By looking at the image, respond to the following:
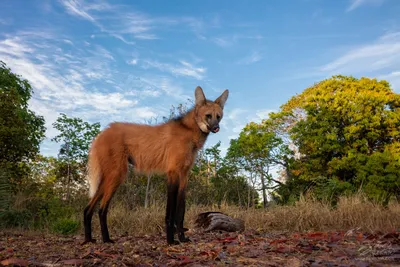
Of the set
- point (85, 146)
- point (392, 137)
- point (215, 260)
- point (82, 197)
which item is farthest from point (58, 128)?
point (392, 137)

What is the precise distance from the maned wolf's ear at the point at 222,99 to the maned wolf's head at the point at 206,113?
64mm

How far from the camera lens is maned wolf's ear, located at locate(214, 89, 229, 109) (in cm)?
494

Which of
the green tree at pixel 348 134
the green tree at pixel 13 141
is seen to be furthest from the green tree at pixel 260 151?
the green tree at pixel 13 141

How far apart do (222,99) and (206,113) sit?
0.48 meters

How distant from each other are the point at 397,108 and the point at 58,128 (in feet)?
69.0

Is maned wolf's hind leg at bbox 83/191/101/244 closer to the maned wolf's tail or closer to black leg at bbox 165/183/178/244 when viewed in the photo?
the maned wolf's tail

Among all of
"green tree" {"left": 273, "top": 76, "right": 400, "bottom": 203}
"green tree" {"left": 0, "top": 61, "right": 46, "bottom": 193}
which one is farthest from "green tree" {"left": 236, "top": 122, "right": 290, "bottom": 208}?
"green tree" {"left": 0, "top": 61, "right": 46, "bottom": 193}

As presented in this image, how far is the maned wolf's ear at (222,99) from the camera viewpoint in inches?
195

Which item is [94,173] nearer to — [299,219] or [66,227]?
[66,227]

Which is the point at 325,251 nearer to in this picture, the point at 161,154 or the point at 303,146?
the point at 161,154

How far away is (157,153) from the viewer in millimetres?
4988

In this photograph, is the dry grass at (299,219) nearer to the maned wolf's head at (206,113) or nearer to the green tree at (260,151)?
the maned wolf's head at (206,113)

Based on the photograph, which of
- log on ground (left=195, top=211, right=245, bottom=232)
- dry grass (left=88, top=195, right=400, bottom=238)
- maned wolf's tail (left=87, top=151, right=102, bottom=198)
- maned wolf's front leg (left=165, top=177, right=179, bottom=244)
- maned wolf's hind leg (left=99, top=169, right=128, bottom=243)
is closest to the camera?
maned wolf's front leg (left=165, top=177, right=179, bottom=244)

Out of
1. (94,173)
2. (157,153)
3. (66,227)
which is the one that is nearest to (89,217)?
(94,173)
